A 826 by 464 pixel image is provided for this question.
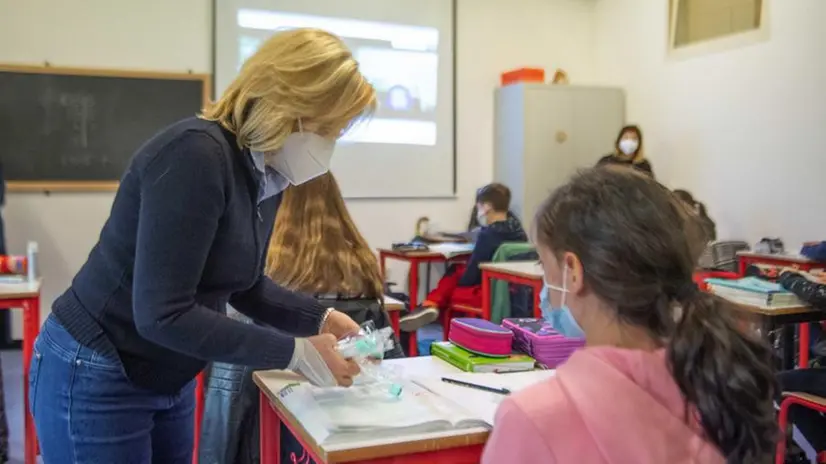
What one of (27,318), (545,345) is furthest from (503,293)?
(545,345)

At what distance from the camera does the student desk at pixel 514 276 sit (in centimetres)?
365

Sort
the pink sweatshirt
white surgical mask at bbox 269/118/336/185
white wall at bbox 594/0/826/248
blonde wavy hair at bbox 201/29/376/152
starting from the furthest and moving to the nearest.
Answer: white wall at bbox 594/0/826/248, white surgical mask at bbox 269/118/336/185, blonde wavy hair at bbox 201/29/376/152, the pink sweatshirt

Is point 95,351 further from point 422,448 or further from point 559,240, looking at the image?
point 559,240

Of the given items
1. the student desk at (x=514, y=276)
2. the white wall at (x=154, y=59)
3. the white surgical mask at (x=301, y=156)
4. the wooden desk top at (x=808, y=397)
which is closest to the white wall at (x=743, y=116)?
the white wall at (x=154, y=59)

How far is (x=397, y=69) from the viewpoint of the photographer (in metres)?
6.05

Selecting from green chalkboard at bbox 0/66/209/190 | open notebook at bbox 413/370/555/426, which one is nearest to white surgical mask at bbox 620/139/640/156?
green chalkboard at bbox 0/66/209/190

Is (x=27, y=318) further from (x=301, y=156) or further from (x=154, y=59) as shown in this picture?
(x=154, y=59)

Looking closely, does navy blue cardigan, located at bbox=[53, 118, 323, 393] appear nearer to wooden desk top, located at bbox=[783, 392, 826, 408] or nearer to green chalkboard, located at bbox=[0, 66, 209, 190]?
wooden desk top, located at bbox=[783, 392, 826, 408]

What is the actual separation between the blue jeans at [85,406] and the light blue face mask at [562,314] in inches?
25.9

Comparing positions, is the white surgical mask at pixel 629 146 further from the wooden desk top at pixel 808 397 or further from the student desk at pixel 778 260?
the wooden desk top at pixel 808 397

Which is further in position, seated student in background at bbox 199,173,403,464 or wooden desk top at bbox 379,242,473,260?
wooden desk top at bbox 379,242,473,260

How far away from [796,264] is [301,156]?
12.2 feet

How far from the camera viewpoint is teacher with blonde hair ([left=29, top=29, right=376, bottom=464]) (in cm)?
114

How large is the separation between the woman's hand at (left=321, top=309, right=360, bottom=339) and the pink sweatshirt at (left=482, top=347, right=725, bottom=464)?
621 mm
